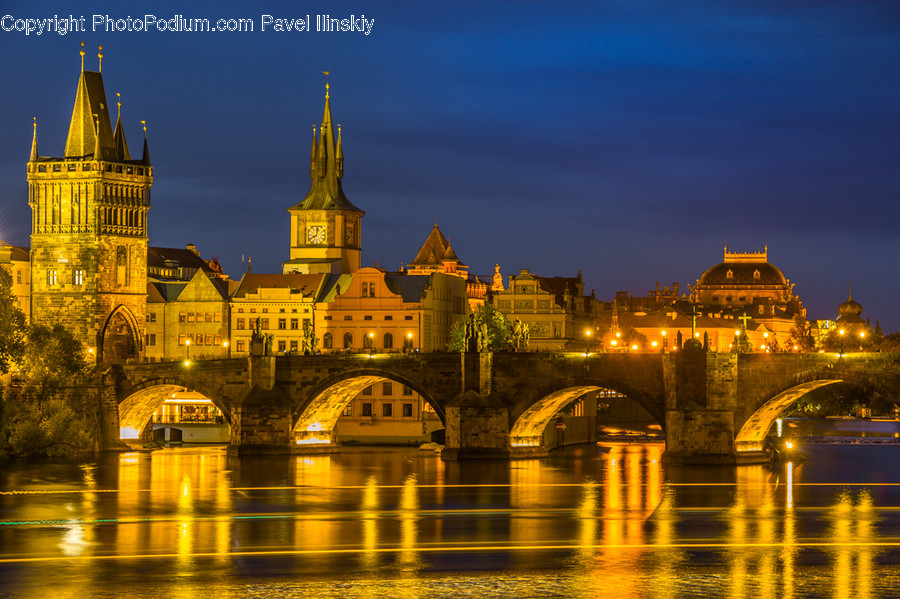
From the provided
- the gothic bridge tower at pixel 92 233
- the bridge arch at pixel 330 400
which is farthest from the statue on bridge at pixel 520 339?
the gothic bridge tower at pixel 92 233

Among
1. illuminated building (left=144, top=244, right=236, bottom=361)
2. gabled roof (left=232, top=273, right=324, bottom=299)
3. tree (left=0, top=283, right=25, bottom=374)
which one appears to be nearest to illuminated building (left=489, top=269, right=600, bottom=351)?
gabled roof (left=232, top=273, right=324, bottom=299)

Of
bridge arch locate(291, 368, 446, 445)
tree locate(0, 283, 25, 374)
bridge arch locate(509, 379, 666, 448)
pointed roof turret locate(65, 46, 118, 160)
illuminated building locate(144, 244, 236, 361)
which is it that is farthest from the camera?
illuminated building locate(144, 244, 236, 361)

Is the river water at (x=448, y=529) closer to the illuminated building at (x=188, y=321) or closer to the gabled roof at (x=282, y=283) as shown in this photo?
the illuminated building at (x=188, y=321)

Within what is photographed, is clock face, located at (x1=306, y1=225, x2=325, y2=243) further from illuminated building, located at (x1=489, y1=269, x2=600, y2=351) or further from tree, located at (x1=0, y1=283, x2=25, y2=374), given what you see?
tree, located at (x1=0, y1=283, x2=25, y2=374)

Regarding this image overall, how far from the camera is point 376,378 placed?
112938 millimetres

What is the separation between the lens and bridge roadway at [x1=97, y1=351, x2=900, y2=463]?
325 ft

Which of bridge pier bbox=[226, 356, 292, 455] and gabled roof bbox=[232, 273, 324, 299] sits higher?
gabled roof bbox=[232, 273, 324, 299]

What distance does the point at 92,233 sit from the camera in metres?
130

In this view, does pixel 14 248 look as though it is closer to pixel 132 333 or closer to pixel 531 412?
pixel 132 333

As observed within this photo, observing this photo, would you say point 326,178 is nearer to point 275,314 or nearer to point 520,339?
point 275,314

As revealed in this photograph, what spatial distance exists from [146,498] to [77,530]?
1432cm

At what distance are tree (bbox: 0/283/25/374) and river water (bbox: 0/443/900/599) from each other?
8.22 meters

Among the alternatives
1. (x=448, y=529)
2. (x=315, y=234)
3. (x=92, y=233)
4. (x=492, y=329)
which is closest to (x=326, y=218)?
(x=315, y=234)

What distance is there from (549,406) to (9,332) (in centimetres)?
3398
